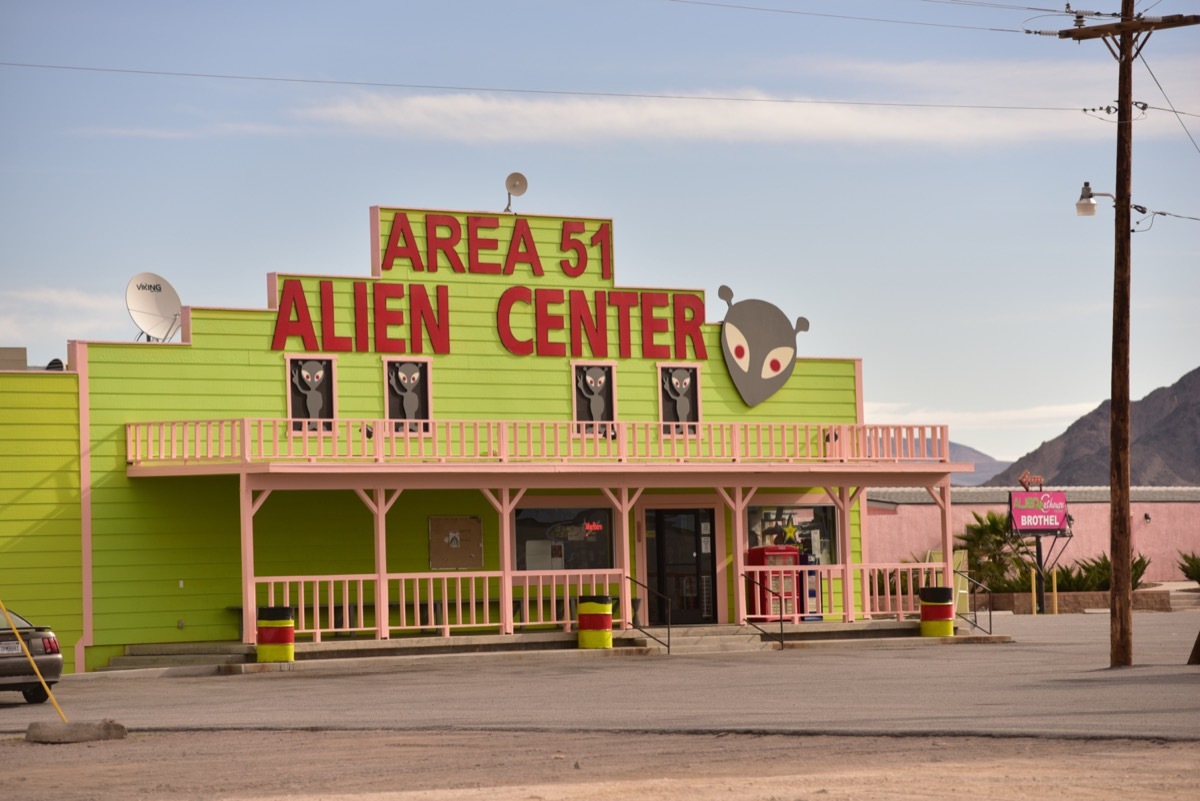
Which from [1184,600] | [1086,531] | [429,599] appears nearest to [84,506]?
[429,599]

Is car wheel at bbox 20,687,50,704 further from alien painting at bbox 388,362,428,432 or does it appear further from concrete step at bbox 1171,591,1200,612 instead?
concrete step at bbox 1171,591,1200,612

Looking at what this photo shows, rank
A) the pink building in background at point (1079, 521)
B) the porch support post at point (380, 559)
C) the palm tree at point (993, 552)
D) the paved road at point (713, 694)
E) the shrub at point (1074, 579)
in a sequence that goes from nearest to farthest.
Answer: the paved road at point (713, 694)
the porch support post at point (380, 559)
the shrub at point (1074, 579)
the palm tree at point (993, 552)
the pink building in background at point (1079, 521)

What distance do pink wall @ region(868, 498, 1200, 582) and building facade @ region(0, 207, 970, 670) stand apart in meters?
15.5

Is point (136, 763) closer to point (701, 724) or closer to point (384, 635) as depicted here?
point (701, 724)

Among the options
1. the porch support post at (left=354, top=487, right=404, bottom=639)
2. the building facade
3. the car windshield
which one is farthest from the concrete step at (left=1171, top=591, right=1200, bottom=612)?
the car windshield

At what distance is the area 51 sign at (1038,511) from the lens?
40500mm

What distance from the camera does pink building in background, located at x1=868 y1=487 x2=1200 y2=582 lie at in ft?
158

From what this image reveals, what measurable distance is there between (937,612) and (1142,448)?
13380cm

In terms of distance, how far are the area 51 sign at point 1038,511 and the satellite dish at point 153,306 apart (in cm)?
2050

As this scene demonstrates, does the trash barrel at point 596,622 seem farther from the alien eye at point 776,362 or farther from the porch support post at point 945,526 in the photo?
the alien eye at point 776,362

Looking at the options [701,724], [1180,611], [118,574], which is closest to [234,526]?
[118,574]

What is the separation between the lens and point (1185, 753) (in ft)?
39.3

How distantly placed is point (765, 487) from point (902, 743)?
1824 cm

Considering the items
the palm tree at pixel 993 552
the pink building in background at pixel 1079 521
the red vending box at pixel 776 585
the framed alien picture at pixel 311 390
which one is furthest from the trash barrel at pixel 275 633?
the pink building in background at pixel 1079 521
